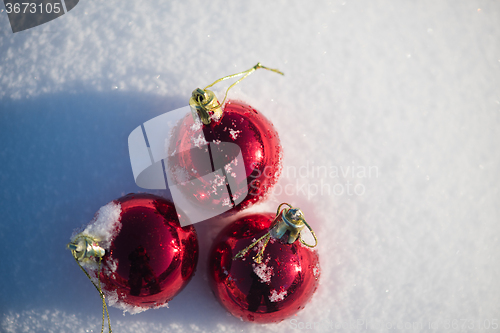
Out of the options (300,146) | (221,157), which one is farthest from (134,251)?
(300,146)

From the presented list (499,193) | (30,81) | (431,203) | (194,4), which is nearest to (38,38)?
(30,81)

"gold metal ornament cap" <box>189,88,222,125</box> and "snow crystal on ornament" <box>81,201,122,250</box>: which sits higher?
"gold metal ornament cap" <box>189,88,222,125</box>

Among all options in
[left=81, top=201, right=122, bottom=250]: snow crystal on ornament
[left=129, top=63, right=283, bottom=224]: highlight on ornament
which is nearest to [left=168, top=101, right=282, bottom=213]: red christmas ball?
[left=129, top=63, right=283, bottom=224]: highlight on ornament

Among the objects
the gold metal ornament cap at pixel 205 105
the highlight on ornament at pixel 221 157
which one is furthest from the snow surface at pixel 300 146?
the gold metal ornament cap at pixel 205 105

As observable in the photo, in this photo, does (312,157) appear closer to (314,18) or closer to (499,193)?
(314,18)

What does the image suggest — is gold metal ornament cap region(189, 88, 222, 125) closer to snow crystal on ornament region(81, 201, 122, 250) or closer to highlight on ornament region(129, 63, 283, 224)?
highlight on ornament region(129, 63, 283, 224)

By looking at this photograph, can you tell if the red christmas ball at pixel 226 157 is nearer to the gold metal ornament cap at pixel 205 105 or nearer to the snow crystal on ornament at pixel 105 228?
the gold metal ornament cap at pixel 205 105

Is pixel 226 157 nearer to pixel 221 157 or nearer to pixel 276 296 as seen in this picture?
pixel 221 157
